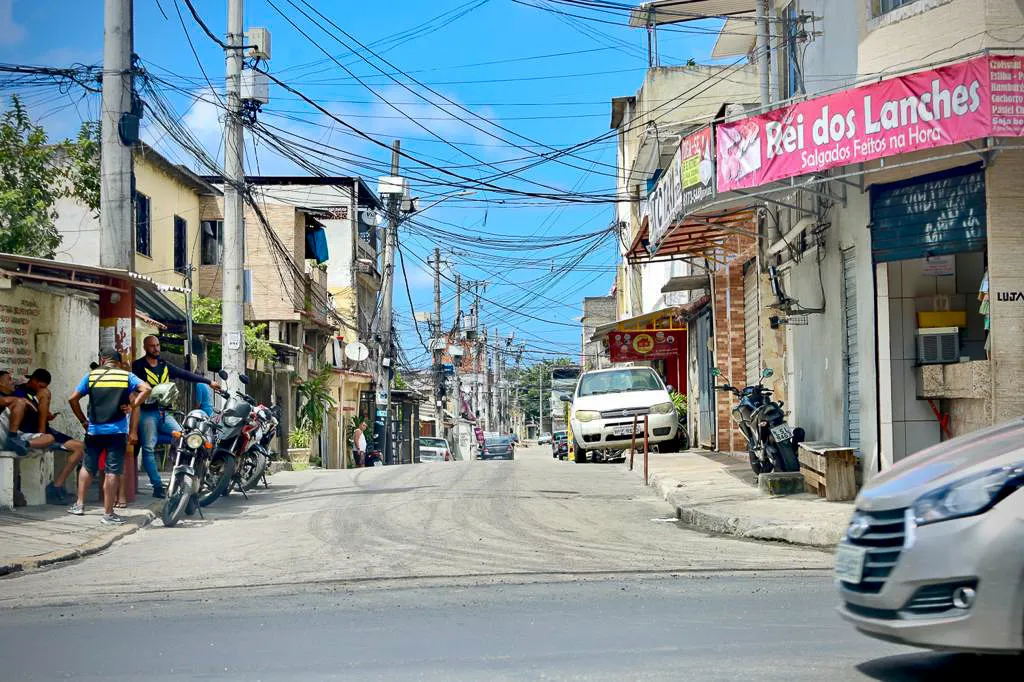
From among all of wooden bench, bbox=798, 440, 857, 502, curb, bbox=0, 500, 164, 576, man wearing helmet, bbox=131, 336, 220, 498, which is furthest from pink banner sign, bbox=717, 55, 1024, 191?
curb, bbox=0, 500, 164, 576

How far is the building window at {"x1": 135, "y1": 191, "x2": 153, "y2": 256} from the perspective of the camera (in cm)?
3044

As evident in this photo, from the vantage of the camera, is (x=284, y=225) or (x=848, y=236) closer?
(x=848, y=236)

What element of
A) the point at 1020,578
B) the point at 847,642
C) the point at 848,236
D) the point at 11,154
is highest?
the point at 11,154

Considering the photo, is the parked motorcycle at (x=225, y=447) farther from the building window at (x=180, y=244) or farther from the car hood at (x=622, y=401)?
the building window at (x=180, y=244)

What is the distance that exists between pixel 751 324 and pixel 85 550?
586 inches

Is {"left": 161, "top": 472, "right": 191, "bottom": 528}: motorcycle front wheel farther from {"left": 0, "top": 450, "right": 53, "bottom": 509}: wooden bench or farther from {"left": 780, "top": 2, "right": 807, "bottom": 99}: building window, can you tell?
{"left": 780, "top": 2, "right": 807, "bottom": 99}: building window

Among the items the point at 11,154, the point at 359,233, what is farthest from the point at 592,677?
the point at 359,233

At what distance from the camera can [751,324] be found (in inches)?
900

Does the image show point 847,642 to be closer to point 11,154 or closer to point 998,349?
point 998,349

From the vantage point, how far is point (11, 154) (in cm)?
2266

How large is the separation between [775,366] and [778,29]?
19.6 feet

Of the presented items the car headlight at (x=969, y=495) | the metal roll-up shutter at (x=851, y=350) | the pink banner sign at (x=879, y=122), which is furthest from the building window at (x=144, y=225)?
the car headlight at (x=969, y=495)

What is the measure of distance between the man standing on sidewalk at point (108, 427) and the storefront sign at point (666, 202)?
23.4 ft

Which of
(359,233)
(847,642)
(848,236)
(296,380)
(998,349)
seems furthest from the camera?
(359,233)
